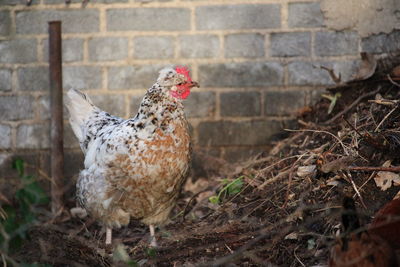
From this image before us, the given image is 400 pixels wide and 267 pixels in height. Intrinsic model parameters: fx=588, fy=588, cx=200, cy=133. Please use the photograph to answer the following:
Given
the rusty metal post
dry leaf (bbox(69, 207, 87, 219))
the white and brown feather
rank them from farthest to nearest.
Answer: the rusty metal post < dry leaf (bbox(69, 207, 87, 219)) < the white and brown feather

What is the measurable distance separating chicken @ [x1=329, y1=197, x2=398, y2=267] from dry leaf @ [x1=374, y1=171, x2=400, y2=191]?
1181mm

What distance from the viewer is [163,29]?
5523 millimetres

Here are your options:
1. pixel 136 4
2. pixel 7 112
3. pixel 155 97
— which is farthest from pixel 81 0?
pixel 155 97

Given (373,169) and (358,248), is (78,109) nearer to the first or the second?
(373,169)

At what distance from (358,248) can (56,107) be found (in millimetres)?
3661

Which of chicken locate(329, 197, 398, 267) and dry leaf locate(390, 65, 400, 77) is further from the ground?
dry leaf locate(390, 65, 400, 77)

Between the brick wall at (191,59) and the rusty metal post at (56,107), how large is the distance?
158 mm

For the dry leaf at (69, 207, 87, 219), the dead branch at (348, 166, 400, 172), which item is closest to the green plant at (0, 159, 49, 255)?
the dead branch at (348, 166, 400, 172)

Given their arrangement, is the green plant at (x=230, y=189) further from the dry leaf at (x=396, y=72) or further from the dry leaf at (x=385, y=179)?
the dry leaf at (x=396, y=72)

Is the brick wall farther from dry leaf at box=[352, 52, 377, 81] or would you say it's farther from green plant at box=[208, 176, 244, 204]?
green plant at box=[208, 176, 244, 204]

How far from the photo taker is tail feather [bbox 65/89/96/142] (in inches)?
192

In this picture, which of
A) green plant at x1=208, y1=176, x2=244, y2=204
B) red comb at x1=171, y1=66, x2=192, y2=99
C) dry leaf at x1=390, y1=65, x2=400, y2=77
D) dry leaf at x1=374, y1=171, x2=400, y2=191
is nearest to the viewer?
dry leaf at x1=374, y1=171, x2=400, y2=191

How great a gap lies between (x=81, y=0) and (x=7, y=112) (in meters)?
1.28

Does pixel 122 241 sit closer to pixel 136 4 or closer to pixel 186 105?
pixel 186 105
